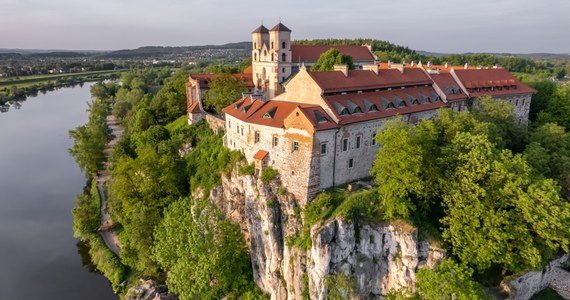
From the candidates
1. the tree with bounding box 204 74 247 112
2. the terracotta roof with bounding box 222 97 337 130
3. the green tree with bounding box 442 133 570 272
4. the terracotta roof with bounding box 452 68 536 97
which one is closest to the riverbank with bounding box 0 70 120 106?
the tree with bounding box 204 74 247 112

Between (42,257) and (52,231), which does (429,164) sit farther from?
(52,231)

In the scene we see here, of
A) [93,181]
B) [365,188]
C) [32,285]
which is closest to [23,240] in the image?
[32,285]

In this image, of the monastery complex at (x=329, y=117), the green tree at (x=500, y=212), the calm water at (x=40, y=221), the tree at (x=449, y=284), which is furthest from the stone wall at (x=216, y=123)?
the tree at (x=449, y=284)

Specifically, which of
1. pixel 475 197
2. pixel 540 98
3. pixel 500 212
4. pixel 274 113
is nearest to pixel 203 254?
pixel 274 113

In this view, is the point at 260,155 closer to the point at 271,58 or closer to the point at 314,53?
the point at 271,58

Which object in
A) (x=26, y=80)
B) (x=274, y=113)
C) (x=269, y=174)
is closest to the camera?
(x=269, y=174)

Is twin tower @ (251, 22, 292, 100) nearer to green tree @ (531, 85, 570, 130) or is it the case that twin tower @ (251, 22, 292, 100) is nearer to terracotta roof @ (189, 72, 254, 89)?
terracotta roof @ (189, 72, 254, 89)
